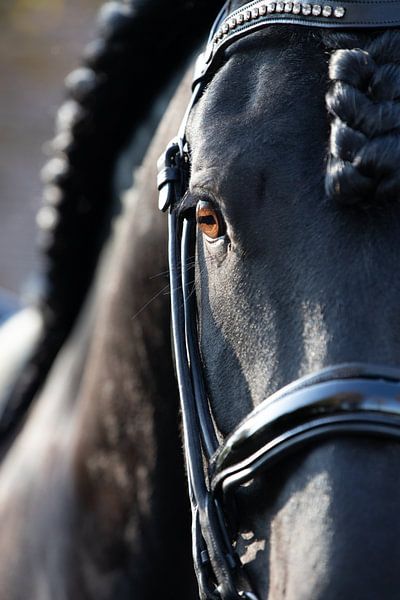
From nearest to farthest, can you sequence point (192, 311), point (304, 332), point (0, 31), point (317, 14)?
point (304, 332) → point (317, 14) → point (192, 311) → point (0, 31)

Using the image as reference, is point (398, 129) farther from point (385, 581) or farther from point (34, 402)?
point (34, 402)

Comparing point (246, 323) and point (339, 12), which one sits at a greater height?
point (339, 12)

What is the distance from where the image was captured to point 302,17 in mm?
1511

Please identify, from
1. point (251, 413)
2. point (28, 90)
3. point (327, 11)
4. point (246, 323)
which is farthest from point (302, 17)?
point (28, 90)

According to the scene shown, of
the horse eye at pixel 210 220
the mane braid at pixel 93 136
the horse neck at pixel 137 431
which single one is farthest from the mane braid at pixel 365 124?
the mane braid at pixel 93 136

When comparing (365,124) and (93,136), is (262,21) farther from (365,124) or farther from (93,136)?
(93,136)

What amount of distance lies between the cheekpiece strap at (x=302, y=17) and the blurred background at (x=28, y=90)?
6747mm

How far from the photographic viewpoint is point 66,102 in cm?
272

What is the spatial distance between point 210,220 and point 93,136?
1.19 meters

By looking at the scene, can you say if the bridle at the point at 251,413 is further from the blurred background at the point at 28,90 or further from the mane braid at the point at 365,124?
the blurred background at the point at 28,90

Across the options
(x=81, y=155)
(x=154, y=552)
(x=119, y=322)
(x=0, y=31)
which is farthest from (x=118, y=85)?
(x=0, y=31)

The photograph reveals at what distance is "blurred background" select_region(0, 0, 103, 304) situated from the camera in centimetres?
880

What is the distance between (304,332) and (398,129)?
1.03 ft

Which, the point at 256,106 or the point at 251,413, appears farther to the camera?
the point at 256,106
